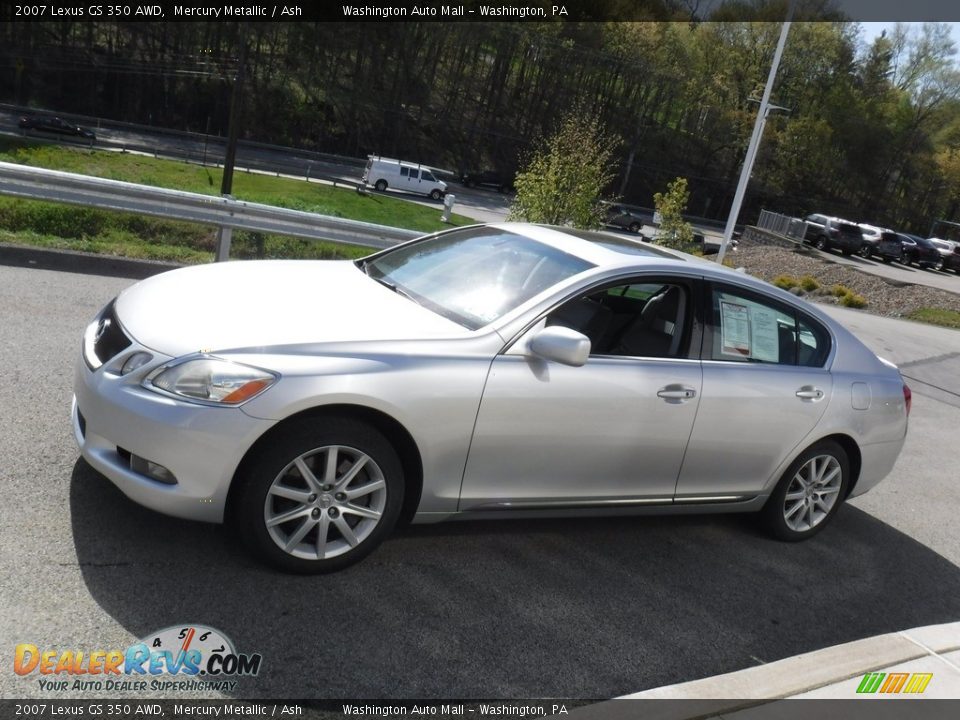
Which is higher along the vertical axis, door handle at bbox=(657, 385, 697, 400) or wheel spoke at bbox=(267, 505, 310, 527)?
door handle at bbox=(657, 385, 697, 400)

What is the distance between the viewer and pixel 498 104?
263 feet

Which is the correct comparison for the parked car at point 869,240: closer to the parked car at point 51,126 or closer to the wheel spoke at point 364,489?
the parked car at point 51,126

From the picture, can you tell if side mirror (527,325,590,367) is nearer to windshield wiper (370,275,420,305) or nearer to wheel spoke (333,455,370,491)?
windshield wiper (370,275,420,305)

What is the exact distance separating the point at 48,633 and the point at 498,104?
265ft

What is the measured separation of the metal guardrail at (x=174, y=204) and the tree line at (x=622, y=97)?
58.4 meters

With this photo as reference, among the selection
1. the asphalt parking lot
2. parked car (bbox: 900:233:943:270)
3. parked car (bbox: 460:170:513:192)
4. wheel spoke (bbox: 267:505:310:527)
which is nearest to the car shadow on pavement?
the asphalt parking lot

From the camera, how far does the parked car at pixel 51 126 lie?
45.6 m

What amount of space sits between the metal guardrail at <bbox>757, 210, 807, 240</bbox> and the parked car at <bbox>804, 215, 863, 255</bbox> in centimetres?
89

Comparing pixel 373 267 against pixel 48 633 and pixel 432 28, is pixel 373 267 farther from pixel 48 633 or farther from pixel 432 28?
pixel 432 28

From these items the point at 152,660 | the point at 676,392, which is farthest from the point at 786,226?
the point at 152,660

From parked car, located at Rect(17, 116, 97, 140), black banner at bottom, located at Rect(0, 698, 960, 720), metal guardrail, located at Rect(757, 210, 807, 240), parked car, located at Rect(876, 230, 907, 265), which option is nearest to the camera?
black banner at bottom, located at Rect(0, 698, 960, 720)

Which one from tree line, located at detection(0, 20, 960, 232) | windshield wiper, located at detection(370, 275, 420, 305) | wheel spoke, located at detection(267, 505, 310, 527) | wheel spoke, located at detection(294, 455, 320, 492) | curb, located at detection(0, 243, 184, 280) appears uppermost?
tree line, located at detection(0, 20, 960, 232)

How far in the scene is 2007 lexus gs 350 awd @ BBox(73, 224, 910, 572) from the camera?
363cm

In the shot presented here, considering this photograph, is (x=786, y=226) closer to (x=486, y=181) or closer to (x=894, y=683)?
(x=486, y=181)
